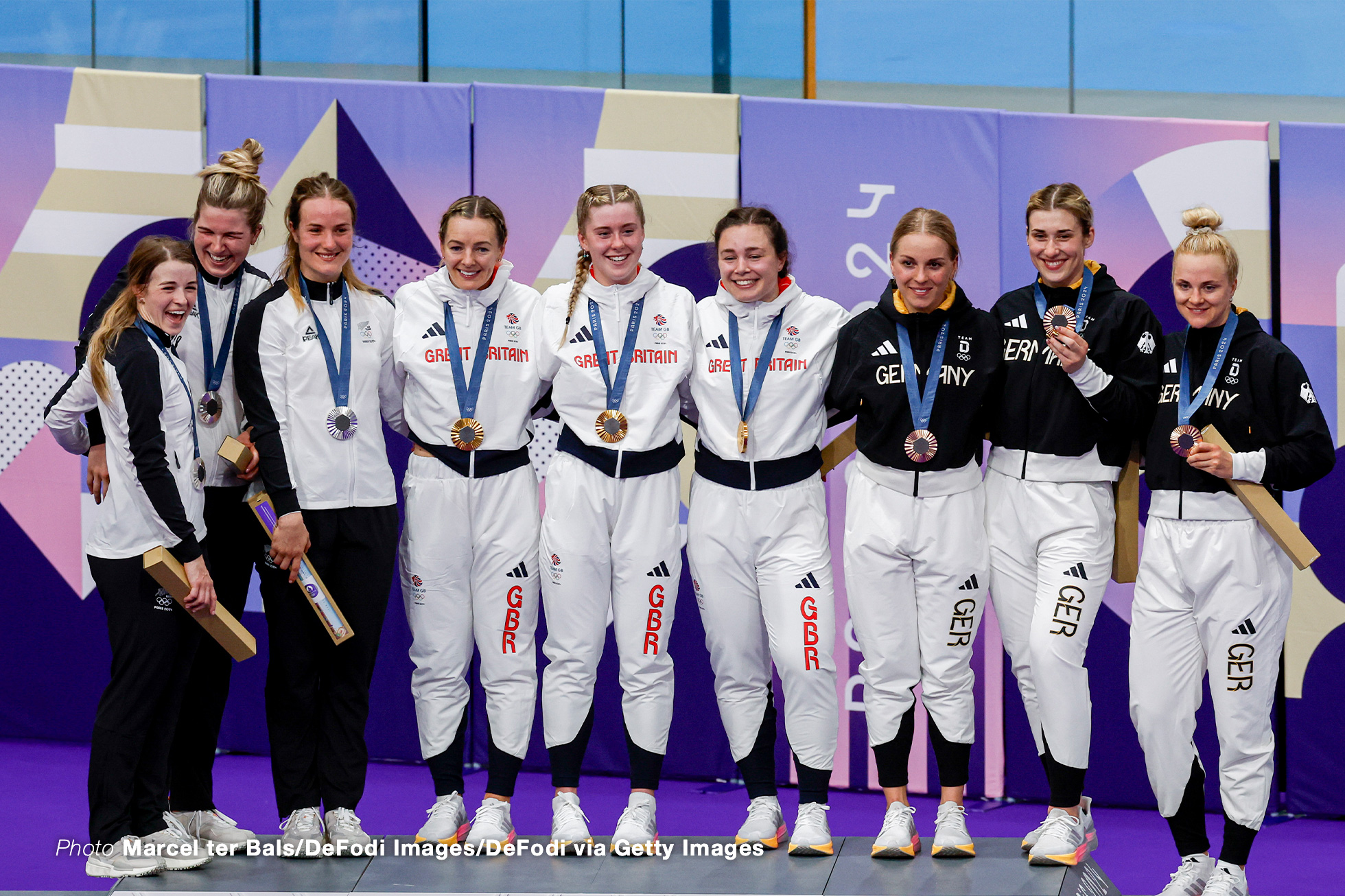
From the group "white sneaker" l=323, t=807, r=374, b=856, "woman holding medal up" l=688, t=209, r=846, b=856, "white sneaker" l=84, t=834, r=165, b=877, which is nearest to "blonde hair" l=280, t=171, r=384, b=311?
"woman holding medal up" l=688, t=209, r=846, b=856

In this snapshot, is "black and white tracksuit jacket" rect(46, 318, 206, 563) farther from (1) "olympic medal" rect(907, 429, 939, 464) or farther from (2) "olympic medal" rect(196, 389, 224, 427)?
(1) "olympic medal" rect(907, 429, 939, 464)

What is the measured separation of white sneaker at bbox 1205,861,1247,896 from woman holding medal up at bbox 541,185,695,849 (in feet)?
5.41

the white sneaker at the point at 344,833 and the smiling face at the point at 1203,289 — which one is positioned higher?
the smiling face at the point at 1203,289

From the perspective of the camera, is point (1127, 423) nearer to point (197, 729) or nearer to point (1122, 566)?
point (1122, 566)

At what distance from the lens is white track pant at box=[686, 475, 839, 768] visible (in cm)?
383

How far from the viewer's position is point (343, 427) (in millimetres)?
3812

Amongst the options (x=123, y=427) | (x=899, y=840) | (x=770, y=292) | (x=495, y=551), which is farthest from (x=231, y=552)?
(x=899, y=840)

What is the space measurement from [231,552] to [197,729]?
1.87 ft

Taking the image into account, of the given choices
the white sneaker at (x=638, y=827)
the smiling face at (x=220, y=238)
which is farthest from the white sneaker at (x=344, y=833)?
the smiling face at (x=220, y=238)

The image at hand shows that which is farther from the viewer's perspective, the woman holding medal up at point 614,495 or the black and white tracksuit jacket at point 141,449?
the woman holding medal up at point 614,495

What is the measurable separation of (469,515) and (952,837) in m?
1.72

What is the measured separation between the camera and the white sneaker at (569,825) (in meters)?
3.84

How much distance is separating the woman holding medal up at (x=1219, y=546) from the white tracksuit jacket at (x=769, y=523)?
0.95 meters

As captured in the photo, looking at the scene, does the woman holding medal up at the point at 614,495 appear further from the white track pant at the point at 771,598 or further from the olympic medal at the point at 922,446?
the olympic medal at the point at 922,446
